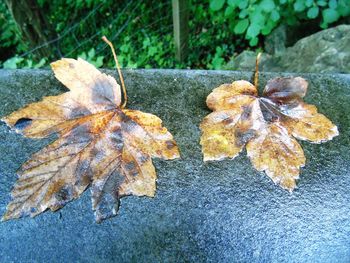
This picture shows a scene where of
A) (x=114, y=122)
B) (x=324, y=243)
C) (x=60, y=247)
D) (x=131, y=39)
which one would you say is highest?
(x=114, y=122)

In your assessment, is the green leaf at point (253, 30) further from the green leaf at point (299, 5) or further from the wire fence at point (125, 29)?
the wire fence at point (125, 29)

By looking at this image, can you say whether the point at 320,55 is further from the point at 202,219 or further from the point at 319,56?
the point at 202,219

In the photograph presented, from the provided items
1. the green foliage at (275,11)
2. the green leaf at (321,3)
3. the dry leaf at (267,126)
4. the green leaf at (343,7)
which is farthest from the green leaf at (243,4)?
the dry leaf at (267,126)

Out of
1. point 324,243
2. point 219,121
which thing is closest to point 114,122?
point 219,121

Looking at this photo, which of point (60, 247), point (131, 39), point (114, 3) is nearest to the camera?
point (60, 247)

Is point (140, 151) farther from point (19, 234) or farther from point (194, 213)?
point (19, 234)

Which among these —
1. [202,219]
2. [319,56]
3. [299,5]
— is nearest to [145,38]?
[299,5]

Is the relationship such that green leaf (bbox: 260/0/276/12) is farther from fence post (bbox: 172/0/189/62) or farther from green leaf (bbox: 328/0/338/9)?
fence post (bbox: 172/0/189/62)

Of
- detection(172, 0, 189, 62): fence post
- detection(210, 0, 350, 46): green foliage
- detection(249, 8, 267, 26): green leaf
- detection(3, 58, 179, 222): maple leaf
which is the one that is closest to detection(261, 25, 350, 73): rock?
detection(210, 0, 350, 46): green foliage
